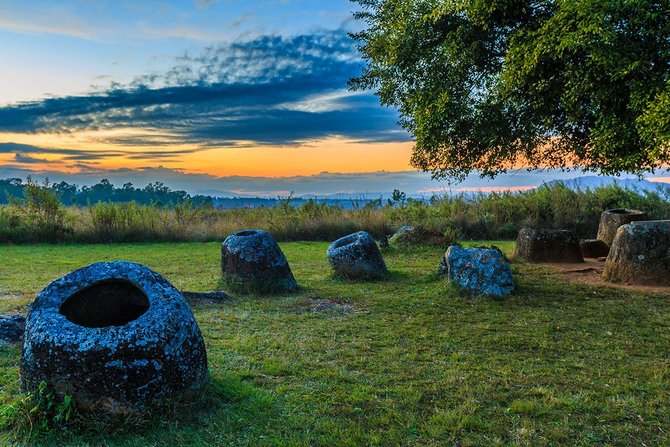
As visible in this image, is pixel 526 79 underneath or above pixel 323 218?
above

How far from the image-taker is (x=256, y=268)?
11.2 metres

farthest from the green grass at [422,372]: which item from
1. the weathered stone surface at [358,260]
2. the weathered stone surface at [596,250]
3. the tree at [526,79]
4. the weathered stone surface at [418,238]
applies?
the weathered stone surface at [418,238]

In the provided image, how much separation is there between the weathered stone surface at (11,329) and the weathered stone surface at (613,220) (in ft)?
52.0

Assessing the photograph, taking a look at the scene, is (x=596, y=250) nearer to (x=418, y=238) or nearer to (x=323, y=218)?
(x=418, y=238)

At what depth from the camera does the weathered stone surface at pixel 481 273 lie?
34.6 ft

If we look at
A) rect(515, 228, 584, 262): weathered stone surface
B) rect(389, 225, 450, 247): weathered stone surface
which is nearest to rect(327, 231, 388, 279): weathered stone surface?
rect(515, 228, 584, 262): weathered stone surface

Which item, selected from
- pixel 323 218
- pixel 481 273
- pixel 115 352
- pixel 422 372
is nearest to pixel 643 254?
pixel 481 273

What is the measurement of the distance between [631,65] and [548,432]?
5.77m

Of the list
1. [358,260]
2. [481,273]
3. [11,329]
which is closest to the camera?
[11,329]

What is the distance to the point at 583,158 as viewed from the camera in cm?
1274

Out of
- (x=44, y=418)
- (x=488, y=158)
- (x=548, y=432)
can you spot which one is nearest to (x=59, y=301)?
(x=44, y=418)

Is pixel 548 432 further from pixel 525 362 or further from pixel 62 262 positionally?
pixel 62 262

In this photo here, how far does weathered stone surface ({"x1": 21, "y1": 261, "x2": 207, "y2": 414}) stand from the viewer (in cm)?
447

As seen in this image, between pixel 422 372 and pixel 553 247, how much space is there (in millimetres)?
10576
